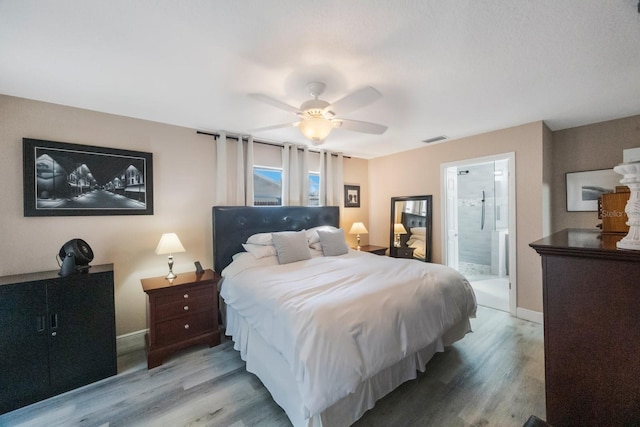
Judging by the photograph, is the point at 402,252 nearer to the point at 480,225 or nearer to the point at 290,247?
the point at 480,225

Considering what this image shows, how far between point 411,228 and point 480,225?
7.29 feet

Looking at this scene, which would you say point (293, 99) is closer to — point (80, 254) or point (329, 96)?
point (329, 96)

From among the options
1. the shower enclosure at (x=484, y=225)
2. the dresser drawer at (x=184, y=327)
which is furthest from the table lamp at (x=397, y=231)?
the dresser drawer at (x=184, y=327)

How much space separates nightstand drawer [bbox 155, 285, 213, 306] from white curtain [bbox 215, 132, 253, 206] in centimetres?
115

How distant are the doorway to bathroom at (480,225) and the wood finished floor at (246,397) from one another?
73.5 inches

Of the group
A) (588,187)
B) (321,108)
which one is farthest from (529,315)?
(321,108)

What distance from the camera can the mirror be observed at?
4.21m

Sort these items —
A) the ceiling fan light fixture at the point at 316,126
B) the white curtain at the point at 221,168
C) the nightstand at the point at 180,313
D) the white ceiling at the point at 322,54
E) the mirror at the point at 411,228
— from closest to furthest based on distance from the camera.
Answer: the white ceiling at the point at 322,54 → the ceiling fan light fixture at the point at 316,126 → the nightstand at the point at 180,313 → the white curtain at the point at 221,168 → the mirror at the point at 411,228

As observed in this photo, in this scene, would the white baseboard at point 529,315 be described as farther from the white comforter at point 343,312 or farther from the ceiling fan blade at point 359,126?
the ceiling fan blade at point 359,126

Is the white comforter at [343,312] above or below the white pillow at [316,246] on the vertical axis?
below

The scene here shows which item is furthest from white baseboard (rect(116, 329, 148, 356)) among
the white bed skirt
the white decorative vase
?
the white decorative vase

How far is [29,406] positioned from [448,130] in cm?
500

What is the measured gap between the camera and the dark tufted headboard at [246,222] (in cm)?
317

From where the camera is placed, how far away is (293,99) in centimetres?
232
